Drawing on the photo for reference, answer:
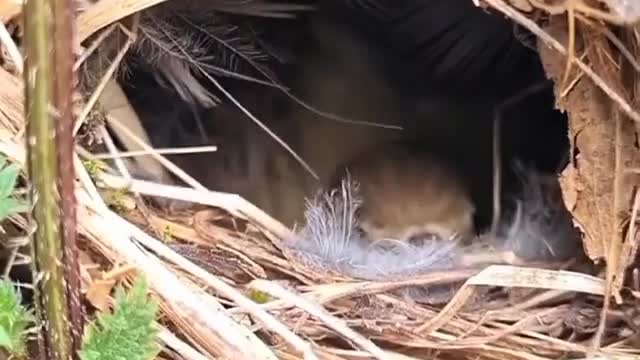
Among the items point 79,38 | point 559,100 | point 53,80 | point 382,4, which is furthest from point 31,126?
point 382,4

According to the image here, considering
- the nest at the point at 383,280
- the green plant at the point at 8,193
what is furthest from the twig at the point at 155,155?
the green plant at the point at 8,193

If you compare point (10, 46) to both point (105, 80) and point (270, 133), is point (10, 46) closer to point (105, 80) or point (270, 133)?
point (105, 80)

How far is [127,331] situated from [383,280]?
0.32 meters

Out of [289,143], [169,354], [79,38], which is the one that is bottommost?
[169,354]

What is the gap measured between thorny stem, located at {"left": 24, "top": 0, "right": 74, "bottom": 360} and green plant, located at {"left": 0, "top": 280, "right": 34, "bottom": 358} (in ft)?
0.04

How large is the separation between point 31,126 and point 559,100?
396 mm

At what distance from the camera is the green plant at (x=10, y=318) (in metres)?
0.76

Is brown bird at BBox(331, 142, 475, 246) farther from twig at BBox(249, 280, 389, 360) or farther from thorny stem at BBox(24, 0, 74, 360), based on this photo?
thorny stem at BBox(24, 0, 74, 360)

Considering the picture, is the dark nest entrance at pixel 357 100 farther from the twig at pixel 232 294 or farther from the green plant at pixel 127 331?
the green plant at pixel 127 331

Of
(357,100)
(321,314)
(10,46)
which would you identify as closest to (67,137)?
(10,46)

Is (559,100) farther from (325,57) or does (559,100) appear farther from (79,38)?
(325,57)

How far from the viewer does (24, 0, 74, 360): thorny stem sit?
0.72 metres

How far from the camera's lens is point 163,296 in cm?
86

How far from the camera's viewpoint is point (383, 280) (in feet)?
3.34
